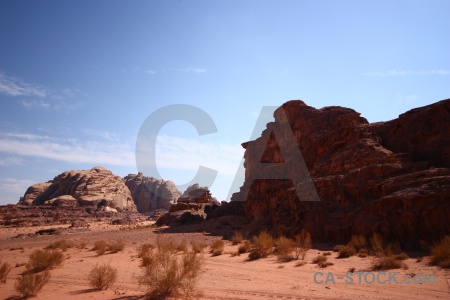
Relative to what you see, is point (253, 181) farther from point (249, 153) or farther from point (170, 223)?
point (170, 223)

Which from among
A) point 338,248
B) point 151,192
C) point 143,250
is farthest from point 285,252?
point 151,192

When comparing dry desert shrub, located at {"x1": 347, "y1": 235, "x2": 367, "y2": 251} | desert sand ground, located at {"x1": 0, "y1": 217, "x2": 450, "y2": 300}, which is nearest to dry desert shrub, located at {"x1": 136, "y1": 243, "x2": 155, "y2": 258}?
desert sand ground, located at {"x1": 0, "y1": 217, "x2": 450, "y2": 300}

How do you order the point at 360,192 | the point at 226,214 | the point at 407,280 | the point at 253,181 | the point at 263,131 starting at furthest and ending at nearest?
the point at 263,131 → the point at 226,214 → the point at 253,181 → the point at 360,192 → the point at 407,280

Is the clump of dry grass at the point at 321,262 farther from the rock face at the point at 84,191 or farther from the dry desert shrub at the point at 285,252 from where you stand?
the rock face at the point at 84,191

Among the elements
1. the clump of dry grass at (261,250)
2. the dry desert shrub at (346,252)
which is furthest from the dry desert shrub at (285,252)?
the dry desert shrub at (346,252)

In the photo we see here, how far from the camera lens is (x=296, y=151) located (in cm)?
3294

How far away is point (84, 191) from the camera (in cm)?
6944

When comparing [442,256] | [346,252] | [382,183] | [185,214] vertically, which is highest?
[382,183]

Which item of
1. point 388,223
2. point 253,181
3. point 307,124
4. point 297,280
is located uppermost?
point 307,124

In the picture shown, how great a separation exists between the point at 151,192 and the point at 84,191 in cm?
2988

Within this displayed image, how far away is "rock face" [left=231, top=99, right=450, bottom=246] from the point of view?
A: 45.7 feet

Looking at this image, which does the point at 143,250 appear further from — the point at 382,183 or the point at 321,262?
the point at 382,183

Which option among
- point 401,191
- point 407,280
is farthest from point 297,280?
point 401,191

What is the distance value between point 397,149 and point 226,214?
2553 cm
